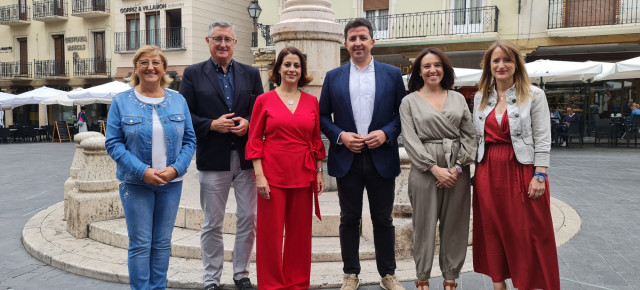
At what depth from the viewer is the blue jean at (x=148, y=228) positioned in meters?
3.29

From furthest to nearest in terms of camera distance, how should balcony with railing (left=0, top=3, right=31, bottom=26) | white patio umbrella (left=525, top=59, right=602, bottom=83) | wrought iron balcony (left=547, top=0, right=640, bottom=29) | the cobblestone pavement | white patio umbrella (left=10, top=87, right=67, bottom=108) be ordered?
balcony with railing (left=0, top=3, right=31, bottom=26) < white patio umbrella (left=10, top=87, right=67, bottom=108) < wrought iron balcony (left=547, top=0, right=640, bottom=29) < white patio umbrella (left=525, top=59, right=602, bottom=83) < the cobblestone pavement

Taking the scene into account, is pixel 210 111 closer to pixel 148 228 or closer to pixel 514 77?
pixel 148 228

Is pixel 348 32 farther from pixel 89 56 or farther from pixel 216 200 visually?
pixel 89 56

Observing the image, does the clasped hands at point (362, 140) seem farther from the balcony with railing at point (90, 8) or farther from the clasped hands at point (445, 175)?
the balcony with railing at point (90, 8)

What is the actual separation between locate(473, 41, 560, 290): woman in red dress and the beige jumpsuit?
0.13 m

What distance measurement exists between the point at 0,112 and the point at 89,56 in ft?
18.6

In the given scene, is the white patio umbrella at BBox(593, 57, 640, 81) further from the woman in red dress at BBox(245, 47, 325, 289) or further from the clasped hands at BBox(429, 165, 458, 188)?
the woman in red dress at BBox(245, 47, 325, 289)

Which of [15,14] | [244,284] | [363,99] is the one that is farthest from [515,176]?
[15,14]

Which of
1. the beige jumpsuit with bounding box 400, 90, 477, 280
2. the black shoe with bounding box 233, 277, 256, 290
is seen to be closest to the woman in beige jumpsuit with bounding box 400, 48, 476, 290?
the beige jumpsuit with bounding box 400, 90, 477, 280

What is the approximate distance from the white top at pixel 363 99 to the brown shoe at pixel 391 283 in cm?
113

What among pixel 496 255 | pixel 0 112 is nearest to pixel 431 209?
pixel 496 255

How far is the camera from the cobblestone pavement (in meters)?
4.12

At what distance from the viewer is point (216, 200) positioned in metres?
3.77

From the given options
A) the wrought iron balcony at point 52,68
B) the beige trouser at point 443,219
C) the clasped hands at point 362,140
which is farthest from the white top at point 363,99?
the wrought iron balcony at point 52,68
